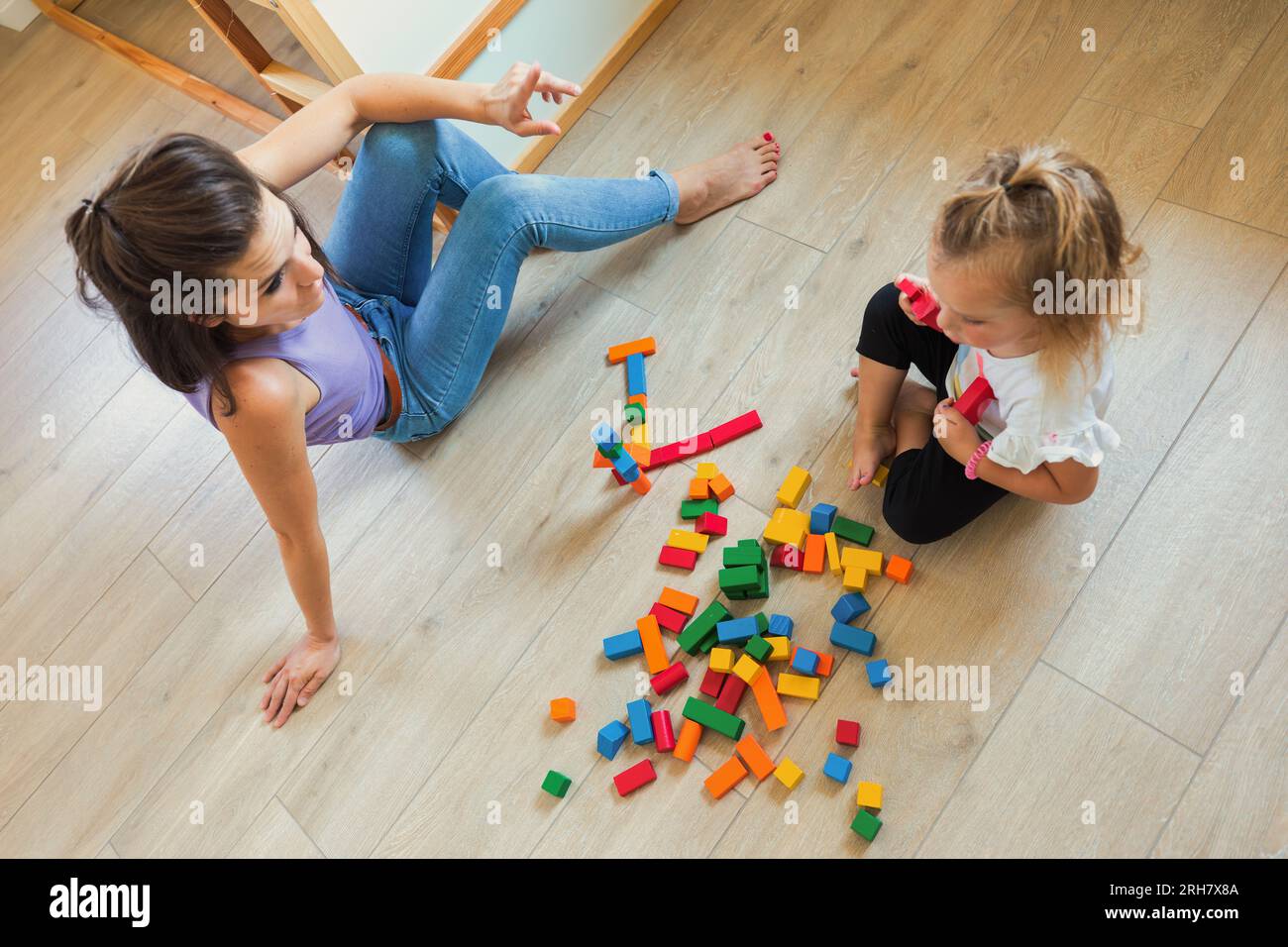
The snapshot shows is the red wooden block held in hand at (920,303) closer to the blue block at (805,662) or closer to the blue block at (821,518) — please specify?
the blue block at (821,518)

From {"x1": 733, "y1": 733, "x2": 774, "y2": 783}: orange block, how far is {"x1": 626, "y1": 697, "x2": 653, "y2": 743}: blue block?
0.12 m

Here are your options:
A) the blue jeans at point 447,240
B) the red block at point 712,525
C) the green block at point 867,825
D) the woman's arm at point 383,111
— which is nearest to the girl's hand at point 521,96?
the woman's arm at point 383,111

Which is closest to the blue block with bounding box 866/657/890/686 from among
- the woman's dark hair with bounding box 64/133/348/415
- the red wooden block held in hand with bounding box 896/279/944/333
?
the red wooden block held in hand with bounding box 896/279/944/333

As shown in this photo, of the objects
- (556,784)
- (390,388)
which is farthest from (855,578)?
(390,388)

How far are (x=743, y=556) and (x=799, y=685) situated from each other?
20 cm

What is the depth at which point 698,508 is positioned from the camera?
1427 mm

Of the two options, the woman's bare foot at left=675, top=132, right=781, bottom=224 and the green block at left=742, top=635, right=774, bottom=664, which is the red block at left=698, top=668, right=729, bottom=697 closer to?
the green block at left=742, top=635, right=774, bottom=664

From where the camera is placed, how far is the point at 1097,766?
46.0 inches

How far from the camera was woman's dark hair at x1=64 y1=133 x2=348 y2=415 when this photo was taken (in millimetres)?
989

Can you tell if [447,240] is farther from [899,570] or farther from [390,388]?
[899,570]

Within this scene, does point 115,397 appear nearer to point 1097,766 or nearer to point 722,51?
point 722,51

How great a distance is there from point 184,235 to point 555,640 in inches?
29.0
